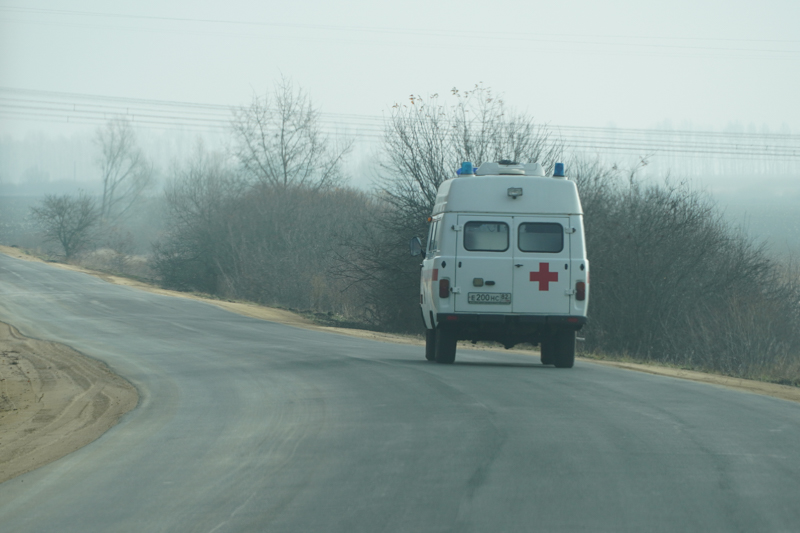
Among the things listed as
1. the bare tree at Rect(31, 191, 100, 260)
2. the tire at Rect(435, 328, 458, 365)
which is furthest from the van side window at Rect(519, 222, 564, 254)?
the bare tree at Rect(31, 191, 100, 260)

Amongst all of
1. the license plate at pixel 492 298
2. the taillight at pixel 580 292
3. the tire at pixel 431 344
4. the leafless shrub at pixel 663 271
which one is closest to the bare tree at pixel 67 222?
the leafless shrub at pixel 663 271

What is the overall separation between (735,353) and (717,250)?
1009 cm

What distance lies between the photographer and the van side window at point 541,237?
1345cm

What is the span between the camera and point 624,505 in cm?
529

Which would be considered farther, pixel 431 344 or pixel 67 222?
pixel 67 222

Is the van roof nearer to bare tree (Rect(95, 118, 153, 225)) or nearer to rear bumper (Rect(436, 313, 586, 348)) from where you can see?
rear bumper (Rect(436, 313, 586, 348))

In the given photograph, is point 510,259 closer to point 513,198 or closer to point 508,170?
point 513,198

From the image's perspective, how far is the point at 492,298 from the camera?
1338 centimetres

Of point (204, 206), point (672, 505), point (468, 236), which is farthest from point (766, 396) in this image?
point (204, 206)

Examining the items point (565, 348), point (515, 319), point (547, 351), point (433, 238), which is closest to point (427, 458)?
point (515, 319)

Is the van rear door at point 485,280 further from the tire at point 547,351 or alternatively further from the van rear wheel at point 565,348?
the tire at point 547,351

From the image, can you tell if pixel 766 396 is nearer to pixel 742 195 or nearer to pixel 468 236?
pixel 468 236

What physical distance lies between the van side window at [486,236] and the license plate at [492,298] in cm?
72

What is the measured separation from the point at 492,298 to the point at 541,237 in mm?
1279
